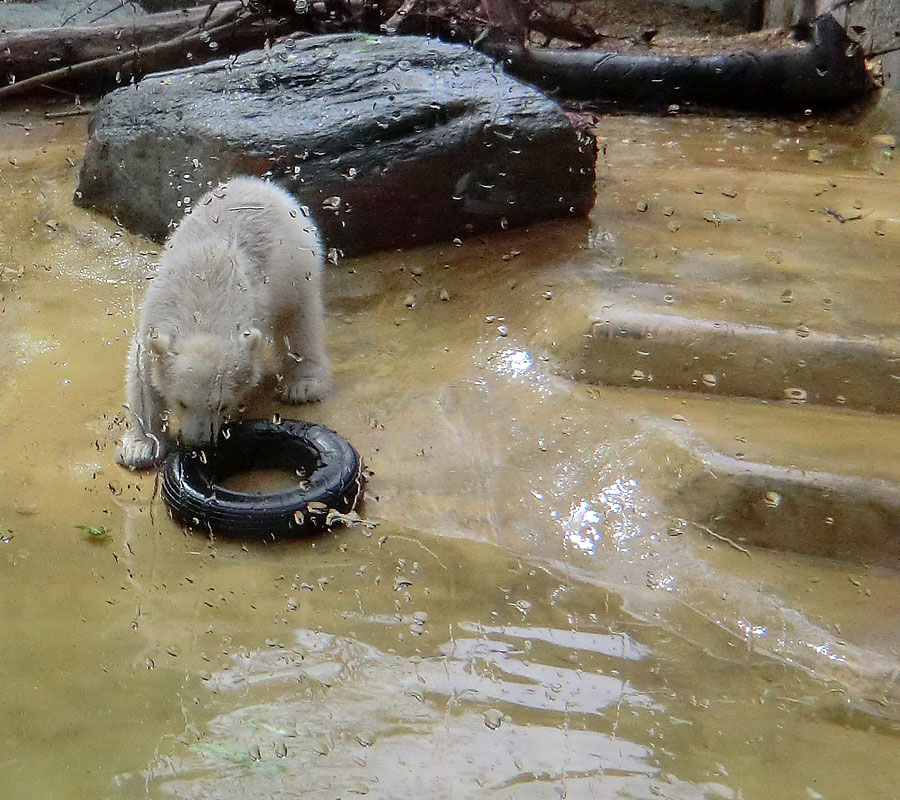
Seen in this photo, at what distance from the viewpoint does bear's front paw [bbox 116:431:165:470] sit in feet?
11.0

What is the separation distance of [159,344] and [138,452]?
1.35 feet

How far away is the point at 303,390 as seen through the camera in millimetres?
→ 3869

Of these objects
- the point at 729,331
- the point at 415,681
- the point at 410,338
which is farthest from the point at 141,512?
the point at 729,331

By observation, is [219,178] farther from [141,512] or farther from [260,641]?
[260,641]

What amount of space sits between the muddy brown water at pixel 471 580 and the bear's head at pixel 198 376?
27 centimetres

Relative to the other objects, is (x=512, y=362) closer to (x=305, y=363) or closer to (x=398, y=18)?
(x=305, y=363)

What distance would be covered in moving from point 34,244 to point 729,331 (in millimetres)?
3641

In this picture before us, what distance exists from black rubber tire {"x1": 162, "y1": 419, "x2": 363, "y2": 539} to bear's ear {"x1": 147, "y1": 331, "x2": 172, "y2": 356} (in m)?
0.37

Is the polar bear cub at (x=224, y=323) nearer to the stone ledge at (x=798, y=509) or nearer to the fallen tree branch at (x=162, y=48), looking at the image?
the stone ledge at (x=798, y=509)

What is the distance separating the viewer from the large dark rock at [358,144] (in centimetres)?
477

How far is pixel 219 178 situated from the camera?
4770 mm

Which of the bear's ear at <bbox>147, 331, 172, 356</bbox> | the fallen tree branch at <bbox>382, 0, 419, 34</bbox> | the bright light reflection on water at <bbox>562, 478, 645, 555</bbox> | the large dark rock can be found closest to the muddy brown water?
the bright light reflection on water at <bbox>562, 478, 645, 555</bbox>

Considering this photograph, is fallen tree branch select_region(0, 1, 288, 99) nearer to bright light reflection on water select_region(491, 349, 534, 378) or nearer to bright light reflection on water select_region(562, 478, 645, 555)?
bright light reflection on water select_region(491, 349, 534, 378)

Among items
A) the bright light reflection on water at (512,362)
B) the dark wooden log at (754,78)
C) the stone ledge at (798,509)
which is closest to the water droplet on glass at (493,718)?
the stone ledge at (798,509)
